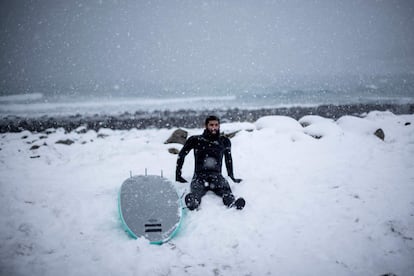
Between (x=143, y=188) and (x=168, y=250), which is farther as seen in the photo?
(x=143, y=188)

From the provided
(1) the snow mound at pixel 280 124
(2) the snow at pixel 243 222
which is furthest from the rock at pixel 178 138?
(1) the snow mound at pixel 280 124

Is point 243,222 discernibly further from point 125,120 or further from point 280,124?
point 125,120

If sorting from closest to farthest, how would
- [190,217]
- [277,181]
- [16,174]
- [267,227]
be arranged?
[267,227] < [190,217] < [277,181] < [16,174]

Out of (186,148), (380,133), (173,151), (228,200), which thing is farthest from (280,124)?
(228,200)

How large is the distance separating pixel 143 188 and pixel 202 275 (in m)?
2.55

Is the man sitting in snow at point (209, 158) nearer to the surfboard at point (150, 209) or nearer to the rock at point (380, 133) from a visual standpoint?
the surfboard at point (150, 209)

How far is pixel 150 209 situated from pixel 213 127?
227 centimetres

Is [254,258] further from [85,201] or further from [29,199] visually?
[29,199]

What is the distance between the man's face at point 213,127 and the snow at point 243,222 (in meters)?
1.55

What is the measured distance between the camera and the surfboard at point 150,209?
4.25 m

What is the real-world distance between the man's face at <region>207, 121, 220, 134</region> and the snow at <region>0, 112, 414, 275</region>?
5.07 feet

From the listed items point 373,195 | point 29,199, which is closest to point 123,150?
point 29,199

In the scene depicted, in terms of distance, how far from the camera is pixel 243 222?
468 centimetres

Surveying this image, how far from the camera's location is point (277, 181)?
6.59m
